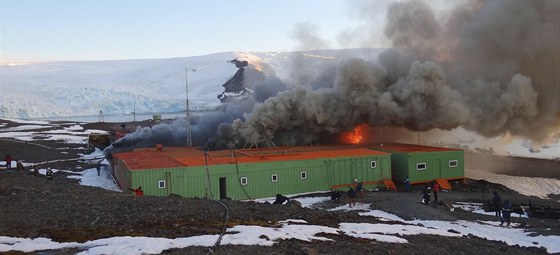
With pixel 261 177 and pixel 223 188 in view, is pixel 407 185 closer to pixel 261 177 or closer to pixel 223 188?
pixel 261 177

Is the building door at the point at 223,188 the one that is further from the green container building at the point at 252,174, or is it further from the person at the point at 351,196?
the person at the point at 351,196

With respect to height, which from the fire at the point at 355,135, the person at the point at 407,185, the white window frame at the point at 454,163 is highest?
the fire at the point at 355,135

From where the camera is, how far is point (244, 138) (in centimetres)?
3941

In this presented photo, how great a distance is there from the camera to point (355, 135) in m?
43.5

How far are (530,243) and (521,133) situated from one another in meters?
27.7

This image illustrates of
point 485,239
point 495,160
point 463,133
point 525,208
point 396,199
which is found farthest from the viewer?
point 463,133

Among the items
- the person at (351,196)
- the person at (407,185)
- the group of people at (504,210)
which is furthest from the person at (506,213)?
the person at (407,185)

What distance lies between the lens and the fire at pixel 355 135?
42938 millimetres

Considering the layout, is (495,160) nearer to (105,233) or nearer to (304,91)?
(304,91)

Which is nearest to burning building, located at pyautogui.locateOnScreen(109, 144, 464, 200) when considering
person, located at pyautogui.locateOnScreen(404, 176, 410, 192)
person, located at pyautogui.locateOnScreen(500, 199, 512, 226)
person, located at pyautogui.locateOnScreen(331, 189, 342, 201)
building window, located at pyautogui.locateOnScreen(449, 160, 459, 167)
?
building window, located at pyautogui.locateOnScreen(449, 160, 459, 167)

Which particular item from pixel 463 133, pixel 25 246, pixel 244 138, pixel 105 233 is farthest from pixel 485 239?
pixel 463 133

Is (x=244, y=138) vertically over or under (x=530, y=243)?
over

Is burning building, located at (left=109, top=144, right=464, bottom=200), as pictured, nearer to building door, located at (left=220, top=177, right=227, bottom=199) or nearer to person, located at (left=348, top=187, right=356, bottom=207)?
building door, located at (left=220, top=177, right=227, bottom=199)

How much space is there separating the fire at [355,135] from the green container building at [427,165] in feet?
40.1
